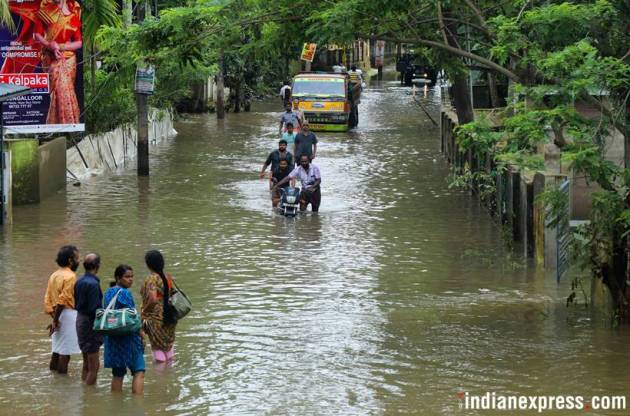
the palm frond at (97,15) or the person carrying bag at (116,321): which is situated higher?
the palm frond at (97,15)

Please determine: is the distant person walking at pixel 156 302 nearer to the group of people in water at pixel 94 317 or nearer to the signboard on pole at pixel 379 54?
the group of people in water at pixel 94 317

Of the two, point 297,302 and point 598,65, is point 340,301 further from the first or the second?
point 598,65

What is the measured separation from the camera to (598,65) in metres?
13.1

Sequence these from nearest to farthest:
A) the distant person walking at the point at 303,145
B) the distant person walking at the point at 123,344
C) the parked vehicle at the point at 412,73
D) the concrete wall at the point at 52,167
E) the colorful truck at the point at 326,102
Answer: the distant person walking at the point at 123,344
the concrete wall at the point at 52,167
the distant person walking at the point at 303,145
the colorful truck at the point at 326,102
the parked vehicle at the point at 412,73

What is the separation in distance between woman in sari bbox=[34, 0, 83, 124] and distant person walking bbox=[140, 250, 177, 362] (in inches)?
549

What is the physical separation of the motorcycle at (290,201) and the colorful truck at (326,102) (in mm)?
17821

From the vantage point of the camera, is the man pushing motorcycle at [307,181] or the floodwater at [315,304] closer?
the floodwater at [315,304]

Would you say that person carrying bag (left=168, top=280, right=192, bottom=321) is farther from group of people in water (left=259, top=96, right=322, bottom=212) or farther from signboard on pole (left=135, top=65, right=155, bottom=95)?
signboard on pole (left=135, top=65, right=155, bottom=95)

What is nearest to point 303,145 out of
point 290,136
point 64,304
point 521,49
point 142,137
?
point 290,136

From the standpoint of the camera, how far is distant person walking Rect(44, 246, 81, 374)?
11.9 meters

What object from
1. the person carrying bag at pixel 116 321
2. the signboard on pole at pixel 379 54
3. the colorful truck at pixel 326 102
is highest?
the signboard on pole at pixel 379 54

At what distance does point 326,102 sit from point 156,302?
29.1 meters

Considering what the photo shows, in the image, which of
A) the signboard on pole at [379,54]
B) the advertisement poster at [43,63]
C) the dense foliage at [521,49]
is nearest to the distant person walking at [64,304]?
the dense foliage at [521,49]
